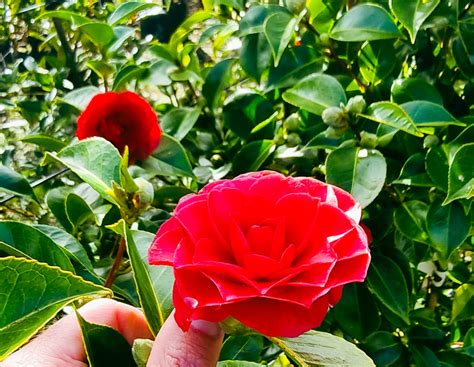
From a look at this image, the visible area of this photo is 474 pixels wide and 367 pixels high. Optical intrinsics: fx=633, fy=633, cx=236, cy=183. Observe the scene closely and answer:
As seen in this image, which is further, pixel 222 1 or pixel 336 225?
pixel 222 1

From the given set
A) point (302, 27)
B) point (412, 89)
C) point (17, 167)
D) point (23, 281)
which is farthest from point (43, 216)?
point (23, 281)

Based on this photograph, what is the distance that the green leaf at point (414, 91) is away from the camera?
0.85m

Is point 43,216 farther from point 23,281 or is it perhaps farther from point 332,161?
point 23,281

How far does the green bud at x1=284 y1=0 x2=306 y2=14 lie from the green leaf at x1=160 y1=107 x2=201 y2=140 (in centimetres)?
25

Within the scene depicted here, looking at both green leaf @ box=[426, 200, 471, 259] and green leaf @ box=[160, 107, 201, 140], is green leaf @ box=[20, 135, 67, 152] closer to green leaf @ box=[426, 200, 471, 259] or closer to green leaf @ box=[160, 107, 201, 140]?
green leaf @ box=[160, 107, 201, 140]

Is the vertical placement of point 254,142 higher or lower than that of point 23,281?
lower

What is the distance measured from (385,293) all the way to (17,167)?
893 millimetres

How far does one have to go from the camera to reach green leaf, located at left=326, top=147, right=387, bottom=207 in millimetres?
748

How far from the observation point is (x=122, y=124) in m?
0.92

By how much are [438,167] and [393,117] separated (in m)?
0.10

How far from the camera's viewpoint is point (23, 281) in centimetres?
41

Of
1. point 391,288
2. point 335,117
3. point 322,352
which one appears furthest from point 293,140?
point 322,352

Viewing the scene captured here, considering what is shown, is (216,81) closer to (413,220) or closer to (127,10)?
(127,10)

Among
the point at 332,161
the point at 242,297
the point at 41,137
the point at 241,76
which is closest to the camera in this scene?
the point at 242,297
